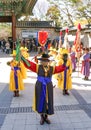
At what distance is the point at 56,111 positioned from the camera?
7.95 metres

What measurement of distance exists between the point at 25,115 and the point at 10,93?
277cm

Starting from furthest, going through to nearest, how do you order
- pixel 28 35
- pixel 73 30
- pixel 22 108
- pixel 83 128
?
pixel 28 35
pixel 73 30
pixel 22 108
pixel 83 128

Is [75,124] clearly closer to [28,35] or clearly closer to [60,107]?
[60,107]

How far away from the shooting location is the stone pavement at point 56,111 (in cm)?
678

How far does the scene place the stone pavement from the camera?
267 inches

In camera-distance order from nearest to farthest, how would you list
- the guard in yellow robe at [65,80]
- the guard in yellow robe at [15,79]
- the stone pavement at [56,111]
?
the stone pavement at [56,111]
the guard in yellow robe at [15,79]
the guard in yellow robe at [65,80]

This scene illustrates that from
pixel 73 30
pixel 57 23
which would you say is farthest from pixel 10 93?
pixel 57 23

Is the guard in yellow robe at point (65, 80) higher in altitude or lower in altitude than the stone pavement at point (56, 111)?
higher

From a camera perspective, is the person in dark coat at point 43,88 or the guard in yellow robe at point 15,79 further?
the guard in yellow robe at point 15,79

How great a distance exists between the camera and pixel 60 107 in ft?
27.4

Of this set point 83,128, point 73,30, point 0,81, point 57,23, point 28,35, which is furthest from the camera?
point 57,23

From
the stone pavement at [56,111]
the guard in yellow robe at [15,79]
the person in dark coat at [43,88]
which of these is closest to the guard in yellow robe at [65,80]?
the stone pavement at [56,111]

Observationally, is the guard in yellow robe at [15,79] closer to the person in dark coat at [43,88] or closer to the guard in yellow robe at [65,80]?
the guard in yellow robe at [65,80]

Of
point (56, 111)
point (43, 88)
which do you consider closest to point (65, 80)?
point (56, 111)
